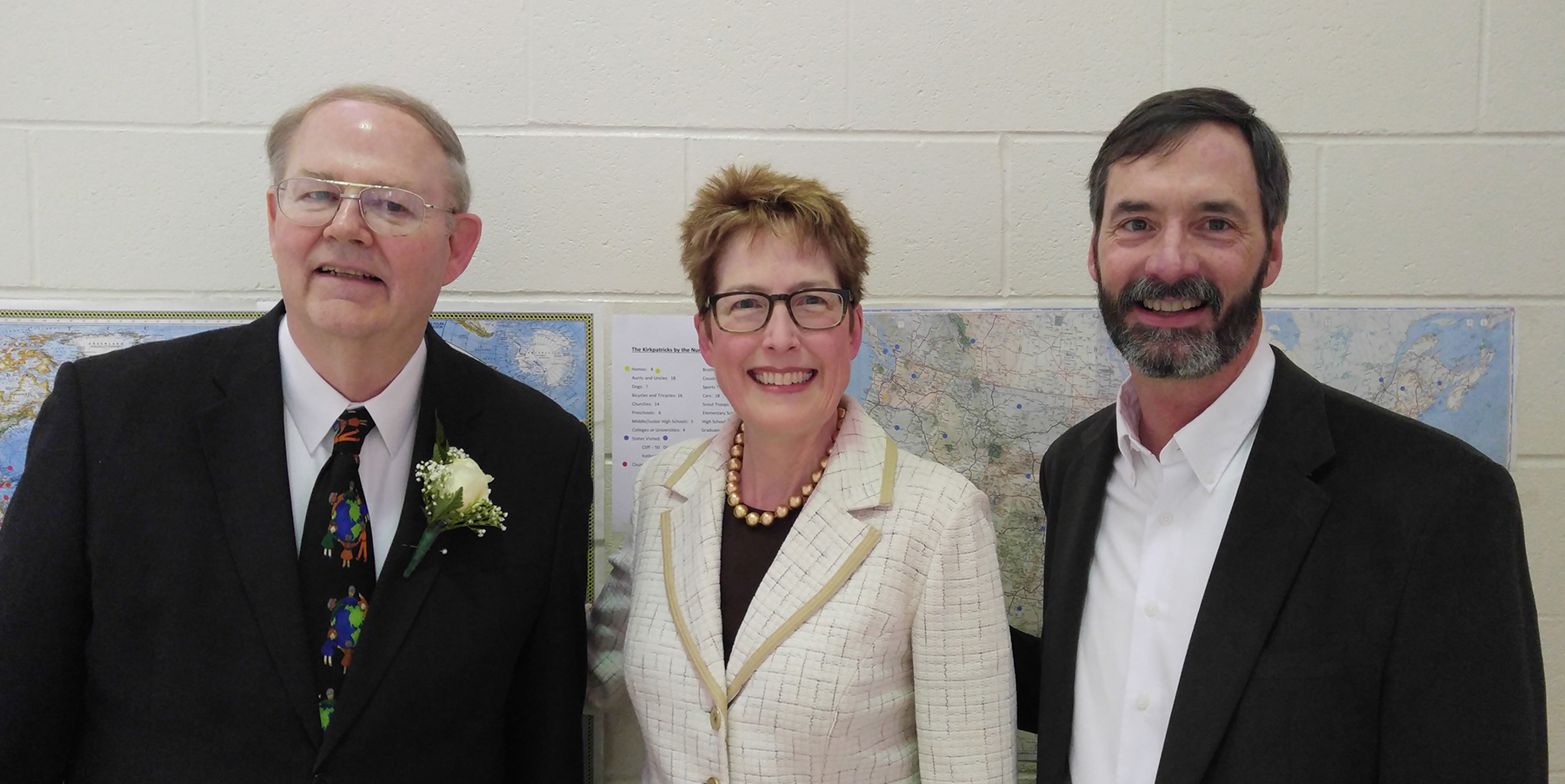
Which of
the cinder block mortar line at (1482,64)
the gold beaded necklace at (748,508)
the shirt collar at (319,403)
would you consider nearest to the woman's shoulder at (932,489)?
the gold beaded necklace at (748,508)

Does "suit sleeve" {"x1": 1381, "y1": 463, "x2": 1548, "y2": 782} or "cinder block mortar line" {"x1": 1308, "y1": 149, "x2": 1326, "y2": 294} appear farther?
"cinder block mortar line" {"x1": 1308, "y1": 149, "x2": 1326, "y2": 294}

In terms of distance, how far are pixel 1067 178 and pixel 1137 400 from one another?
730 mm

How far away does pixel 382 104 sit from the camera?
1537 millimetres

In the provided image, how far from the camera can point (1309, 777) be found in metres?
1.27

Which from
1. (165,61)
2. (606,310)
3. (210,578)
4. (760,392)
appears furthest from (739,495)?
(165,61)

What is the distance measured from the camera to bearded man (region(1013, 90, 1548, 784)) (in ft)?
4.05

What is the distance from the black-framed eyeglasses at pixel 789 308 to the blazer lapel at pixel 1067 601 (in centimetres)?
54

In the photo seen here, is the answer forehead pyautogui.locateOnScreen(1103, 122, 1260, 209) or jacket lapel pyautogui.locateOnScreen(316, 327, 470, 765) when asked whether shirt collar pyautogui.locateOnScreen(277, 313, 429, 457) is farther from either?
forehead pyautogui.locateOnScreen(1103, 122, 1260, 209)

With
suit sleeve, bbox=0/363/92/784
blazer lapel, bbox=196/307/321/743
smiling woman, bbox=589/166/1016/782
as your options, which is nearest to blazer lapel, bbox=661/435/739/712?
smiling woman, bbox=589/166/1016/782

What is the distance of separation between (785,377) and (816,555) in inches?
12.3

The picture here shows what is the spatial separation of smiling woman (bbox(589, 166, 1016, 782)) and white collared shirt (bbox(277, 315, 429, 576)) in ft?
1.52

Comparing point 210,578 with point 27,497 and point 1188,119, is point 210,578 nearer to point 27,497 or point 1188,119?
point 27,497

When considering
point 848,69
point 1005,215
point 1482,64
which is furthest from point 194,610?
point 1482,64

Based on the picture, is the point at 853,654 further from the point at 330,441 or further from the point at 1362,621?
the point at 330,441
